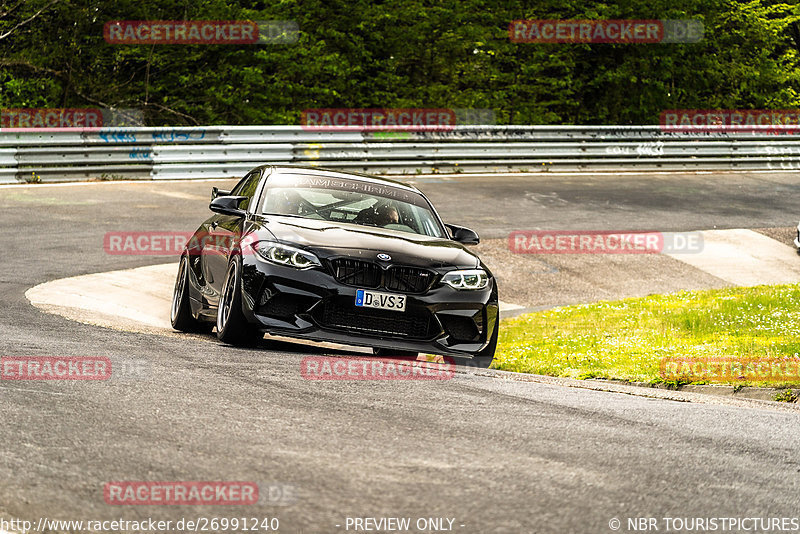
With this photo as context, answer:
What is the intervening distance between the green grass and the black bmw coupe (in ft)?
3.98

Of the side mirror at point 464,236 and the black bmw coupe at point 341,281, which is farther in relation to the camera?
the side mirror at point 464,236

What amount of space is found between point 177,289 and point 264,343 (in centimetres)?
168

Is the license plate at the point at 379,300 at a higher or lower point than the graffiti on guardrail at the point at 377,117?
lower

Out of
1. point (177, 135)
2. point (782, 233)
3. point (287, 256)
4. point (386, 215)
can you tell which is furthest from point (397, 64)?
point (287, 256)

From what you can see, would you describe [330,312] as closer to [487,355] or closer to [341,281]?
[341,281]

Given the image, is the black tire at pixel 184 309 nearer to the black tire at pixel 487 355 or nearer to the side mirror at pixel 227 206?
the side mirror at pixel 227 206

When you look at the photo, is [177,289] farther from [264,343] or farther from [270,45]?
[270,45]

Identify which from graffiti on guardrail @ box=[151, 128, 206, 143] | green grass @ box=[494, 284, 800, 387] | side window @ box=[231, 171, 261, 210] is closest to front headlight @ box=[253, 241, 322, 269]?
side window @ box=[231, 171, 261, 210]

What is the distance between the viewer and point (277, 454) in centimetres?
497

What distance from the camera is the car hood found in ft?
28.2

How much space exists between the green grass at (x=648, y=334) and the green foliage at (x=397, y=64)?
16.9m

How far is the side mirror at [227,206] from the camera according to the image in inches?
375

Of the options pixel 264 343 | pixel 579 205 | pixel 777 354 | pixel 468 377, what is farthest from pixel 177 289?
pixel 579 205

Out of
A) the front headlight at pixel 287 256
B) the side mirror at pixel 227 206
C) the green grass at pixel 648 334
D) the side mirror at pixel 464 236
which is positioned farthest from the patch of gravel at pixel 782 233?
the front headlight at pixel 287 256
